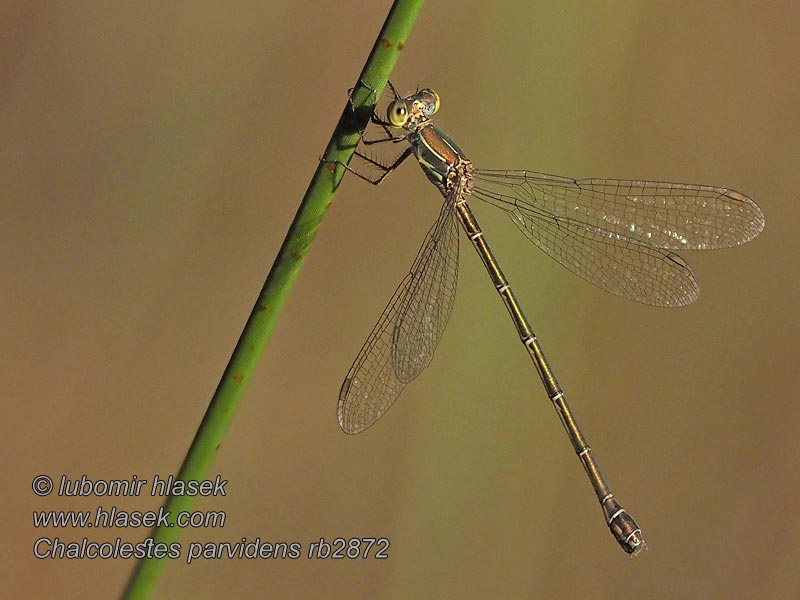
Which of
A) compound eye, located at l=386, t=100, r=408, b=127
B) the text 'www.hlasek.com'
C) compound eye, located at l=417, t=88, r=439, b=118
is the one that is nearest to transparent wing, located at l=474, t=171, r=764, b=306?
compound eye, located at l=417, t=88, r=439, b=118

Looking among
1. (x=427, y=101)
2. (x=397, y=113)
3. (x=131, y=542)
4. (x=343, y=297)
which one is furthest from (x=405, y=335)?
(x=131, y=542)

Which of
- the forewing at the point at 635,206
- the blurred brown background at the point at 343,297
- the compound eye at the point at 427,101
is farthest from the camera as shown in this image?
the blurred brown background at the point at 343,297

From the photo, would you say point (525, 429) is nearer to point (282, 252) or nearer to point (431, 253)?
point (431, 253)

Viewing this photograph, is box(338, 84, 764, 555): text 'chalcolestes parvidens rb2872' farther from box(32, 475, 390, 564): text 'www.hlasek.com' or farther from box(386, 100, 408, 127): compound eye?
box(32, 475, 390, 564): text 'www.hlasek.com'

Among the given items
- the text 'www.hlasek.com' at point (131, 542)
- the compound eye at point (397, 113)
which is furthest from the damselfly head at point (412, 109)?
the text 'www.hlasek.com' at point (131, 542)

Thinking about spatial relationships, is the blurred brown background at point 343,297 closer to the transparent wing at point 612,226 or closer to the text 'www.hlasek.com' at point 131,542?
the text 'www.hlasek.com' at point 131,542

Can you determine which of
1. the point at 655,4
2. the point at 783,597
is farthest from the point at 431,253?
the point at 783,597

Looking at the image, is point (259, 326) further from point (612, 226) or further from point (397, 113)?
point (612, 226)
